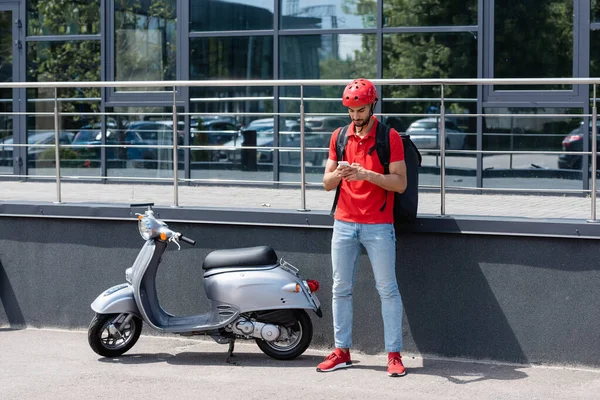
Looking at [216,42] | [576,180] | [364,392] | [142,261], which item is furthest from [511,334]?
[216,42]

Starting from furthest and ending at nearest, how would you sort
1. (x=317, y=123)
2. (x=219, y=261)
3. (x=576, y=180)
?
(x=317, y=123) → (x=576, y=180) → (x=219, y=261)

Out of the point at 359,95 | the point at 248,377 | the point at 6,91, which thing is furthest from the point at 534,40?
the point at 6,91

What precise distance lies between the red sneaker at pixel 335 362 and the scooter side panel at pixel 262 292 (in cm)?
40

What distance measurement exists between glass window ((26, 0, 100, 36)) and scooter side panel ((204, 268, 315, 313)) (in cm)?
670

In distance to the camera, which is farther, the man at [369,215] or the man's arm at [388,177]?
the man at [369,215]

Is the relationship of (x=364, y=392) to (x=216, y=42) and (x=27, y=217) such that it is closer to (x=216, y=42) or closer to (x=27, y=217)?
(x=27, y=217)

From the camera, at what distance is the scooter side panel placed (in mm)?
7562

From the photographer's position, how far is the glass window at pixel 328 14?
39.9ft

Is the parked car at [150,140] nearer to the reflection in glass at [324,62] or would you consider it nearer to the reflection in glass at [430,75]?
the reflection in glass at [324,62]

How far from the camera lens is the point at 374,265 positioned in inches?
285

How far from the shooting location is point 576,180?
36.4 ft

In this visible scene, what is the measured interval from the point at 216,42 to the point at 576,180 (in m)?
4.68

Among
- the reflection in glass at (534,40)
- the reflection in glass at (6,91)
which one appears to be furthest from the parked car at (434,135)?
the reflection in glass at (6,91)

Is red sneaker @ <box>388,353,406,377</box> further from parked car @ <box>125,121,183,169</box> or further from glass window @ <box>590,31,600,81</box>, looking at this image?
parked car @ <box>125,121,183,169</box>
